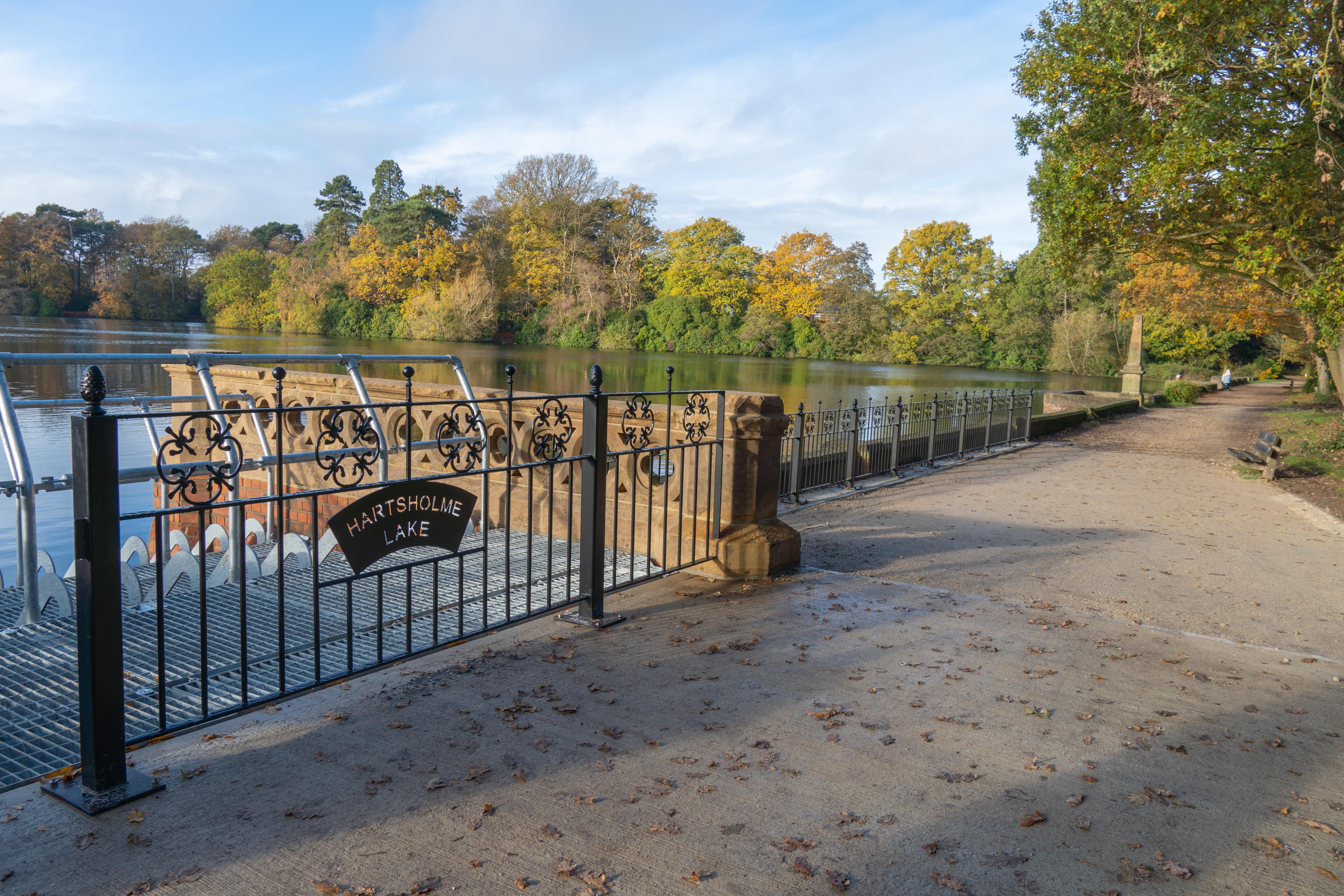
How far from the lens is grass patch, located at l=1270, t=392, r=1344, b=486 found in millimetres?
13398

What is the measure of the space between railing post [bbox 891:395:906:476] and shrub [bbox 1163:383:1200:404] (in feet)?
80.8

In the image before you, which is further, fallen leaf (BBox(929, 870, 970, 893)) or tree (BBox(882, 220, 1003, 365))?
tree (BBox(882, 220, 1003, 365))

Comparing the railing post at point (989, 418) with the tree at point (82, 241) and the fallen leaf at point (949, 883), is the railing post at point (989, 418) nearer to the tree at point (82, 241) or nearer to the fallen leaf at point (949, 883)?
the fallen leaf at point (949, 883)

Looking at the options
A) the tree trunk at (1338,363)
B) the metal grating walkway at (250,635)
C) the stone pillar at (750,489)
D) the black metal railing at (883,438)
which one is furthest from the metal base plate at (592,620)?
the tree trunk at (1338,363)

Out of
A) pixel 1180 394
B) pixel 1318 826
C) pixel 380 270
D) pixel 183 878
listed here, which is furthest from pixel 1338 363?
pixel 380 270

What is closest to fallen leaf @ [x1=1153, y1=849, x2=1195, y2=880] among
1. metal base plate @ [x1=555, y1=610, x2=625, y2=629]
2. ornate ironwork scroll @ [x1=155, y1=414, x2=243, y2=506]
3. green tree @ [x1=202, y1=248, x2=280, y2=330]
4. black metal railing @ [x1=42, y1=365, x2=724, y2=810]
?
black metal railing @ [x1=42, y1=365, x2=724, y2=810]

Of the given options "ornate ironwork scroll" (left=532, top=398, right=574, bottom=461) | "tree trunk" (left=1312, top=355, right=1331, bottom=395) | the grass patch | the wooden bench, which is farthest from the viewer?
"tree trunk" (left=1312, top=355, right=1331, bottom=395)

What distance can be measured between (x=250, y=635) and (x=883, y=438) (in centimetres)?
1051

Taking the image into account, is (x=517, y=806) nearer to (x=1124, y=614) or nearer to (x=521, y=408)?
→ (x=1124, y=614)

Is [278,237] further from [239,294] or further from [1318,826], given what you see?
[1318,826]

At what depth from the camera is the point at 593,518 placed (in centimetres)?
484

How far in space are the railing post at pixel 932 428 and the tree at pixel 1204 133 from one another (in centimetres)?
Answer: 351

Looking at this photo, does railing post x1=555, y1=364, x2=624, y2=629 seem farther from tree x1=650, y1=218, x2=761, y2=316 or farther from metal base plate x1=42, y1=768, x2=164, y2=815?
tree x1=650, y1=218, x2=761, y2=316

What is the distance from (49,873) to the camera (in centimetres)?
237
